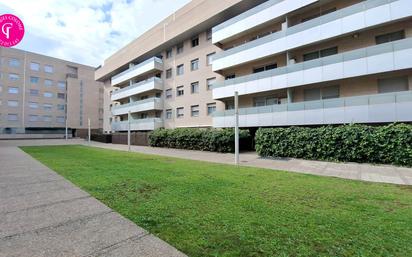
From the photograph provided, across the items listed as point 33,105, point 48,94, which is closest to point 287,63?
point 33,105

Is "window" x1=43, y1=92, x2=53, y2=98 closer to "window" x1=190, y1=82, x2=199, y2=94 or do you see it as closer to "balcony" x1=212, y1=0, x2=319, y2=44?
"window" x1=190, y1=82, x2=199, y2=94

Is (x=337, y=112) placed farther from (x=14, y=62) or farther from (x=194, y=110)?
(x=14, y=62)

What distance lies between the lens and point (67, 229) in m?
3.55

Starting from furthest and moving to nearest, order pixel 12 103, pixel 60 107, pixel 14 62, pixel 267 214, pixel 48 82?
pixel 60 107, pixel 48 82, pixel 14 62, pixel 12 103, pixel 267 214

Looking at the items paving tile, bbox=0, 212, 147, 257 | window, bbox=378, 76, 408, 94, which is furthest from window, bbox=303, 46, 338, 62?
paving tile, bbox=0, 212, 147, 257

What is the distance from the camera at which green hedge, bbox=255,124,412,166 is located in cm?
1050

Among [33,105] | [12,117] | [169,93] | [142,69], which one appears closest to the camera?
[169,93]

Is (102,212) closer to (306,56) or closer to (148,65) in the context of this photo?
(306,56)

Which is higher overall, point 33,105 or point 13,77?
point 13,77

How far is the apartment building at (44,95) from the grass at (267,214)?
57.9 meters

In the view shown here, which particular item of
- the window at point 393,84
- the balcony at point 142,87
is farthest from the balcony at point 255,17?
the balcony at point 142,87

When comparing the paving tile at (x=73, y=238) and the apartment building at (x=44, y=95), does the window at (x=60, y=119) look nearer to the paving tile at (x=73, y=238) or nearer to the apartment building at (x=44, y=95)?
the apartment building at (x=44, y=95)

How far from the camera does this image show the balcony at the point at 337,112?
1271 cm

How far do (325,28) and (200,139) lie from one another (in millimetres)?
12145
